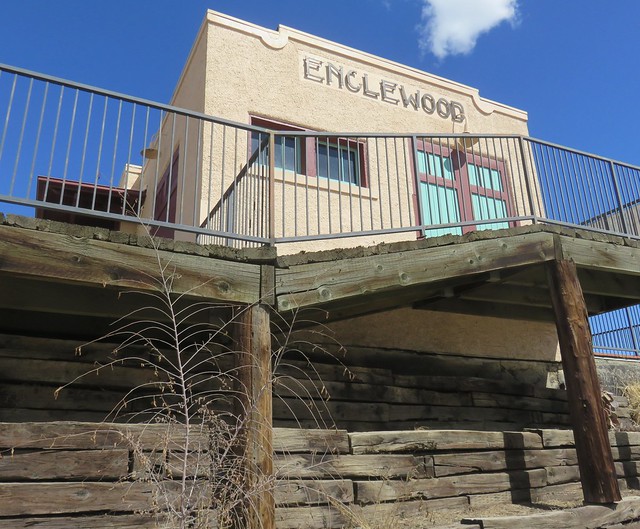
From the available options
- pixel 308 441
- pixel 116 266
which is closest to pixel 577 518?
pixel 308 441

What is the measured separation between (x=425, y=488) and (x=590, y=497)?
4.77ft

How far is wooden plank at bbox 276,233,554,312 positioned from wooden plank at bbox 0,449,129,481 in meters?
1.63

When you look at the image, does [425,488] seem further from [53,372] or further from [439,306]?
[53,372]

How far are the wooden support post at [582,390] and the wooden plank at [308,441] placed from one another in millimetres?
2206

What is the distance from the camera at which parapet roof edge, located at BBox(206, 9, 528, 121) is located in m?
8.82

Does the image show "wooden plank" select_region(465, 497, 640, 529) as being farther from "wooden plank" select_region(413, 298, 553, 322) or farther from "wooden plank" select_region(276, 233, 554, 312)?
"wooden plank" select_region(413, 298, 553, 322)

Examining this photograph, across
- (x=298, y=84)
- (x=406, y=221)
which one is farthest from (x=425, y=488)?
(x=298, y=84)

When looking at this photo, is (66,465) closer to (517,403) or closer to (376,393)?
(376,393)

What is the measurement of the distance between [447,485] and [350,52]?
7259mm

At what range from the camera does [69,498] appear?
3.74 metres

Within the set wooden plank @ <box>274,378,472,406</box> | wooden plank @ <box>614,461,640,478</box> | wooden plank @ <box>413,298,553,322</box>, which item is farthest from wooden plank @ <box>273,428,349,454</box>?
wooden plank @ <box>614,461,640,478</box>

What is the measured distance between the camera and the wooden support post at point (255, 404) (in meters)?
3.95

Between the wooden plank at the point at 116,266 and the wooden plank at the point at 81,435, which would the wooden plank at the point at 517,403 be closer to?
the wooden plank at the point at 116,266

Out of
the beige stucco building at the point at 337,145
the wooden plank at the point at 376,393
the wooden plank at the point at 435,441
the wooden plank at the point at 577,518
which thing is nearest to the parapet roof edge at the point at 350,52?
the beige stucco building at the point at 337,145
